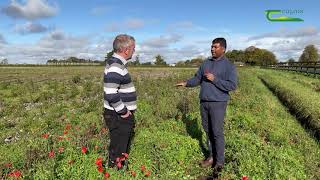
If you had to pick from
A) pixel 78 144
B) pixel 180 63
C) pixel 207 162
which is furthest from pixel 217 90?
pixel 180 63

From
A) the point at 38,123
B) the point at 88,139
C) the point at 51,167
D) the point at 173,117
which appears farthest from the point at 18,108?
the point at 51,167

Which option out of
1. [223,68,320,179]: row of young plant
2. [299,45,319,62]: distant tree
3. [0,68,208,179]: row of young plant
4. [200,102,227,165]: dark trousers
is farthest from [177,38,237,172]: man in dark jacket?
[299,45,319,62]: distant tree

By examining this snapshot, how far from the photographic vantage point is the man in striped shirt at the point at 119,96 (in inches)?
210

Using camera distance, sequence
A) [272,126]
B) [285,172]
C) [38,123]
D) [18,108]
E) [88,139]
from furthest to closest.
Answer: [18,108], [38,123], [272,126], [88,139], [285,172]

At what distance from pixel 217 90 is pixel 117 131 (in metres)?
1.98

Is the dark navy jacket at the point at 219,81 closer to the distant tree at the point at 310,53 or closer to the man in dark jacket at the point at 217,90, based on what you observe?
the man in dark jacket at the point at 217,90

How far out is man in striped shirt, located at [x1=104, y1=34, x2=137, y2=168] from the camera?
17.5 feet

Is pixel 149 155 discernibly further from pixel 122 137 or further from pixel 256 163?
pixel 256 163

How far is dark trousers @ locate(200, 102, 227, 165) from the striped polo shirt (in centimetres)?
172

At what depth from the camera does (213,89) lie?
654cm

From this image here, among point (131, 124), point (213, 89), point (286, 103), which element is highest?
point (213, 89)

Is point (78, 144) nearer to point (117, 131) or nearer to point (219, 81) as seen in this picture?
point (117, 131)

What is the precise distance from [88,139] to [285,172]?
3.90 metres

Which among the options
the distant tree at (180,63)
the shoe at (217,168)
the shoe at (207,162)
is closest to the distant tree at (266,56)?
the distant tree at (180,63)
